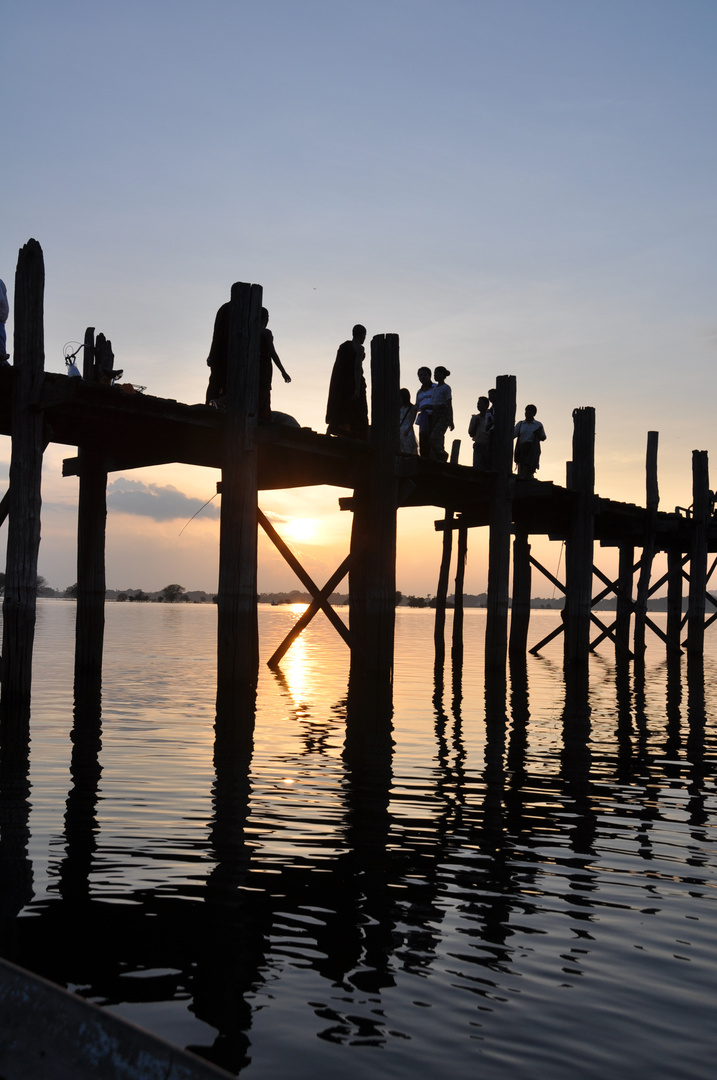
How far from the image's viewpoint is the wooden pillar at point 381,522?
13.1 meters

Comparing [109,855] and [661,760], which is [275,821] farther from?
[661,760]

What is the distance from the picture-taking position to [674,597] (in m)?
30.2

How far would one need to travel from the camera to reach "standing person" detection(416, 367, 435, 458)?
53.0ft

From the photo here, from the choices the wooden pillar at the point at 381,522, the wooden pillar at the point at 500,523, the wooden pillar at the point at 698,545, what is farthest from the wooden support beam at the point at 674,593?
the wooden pillar at the point at 381,522

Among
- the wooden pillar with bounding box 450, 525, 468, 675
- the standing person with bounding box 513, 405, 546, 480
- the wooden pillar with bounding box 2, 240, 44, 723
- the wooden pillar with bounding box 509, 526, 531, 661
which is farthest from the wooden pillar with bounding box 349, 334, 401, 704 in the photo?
the wooden pillar with bounding box 509, 526, 531, 661

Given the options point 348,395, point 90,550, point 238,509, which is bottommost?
point 90,550

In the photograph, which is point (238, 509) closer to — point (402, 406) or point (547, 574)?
point (402, 406)

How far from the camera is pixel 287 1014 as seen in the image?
12.4ft

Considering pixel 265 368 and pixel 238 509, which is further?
pixel 265 368

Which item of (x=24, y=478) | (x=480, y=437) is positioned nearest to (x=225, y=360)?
(x=24, y=478)

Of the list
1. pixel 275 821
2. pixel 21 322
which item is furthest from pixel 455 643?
pixel 275 821

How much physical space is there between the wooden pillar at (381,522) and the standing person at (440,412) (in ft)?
9.67

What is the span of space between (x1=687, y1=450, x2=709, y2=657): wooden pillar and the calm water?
49.0 feet

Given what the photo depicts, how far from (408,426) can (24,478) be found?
717 cm
